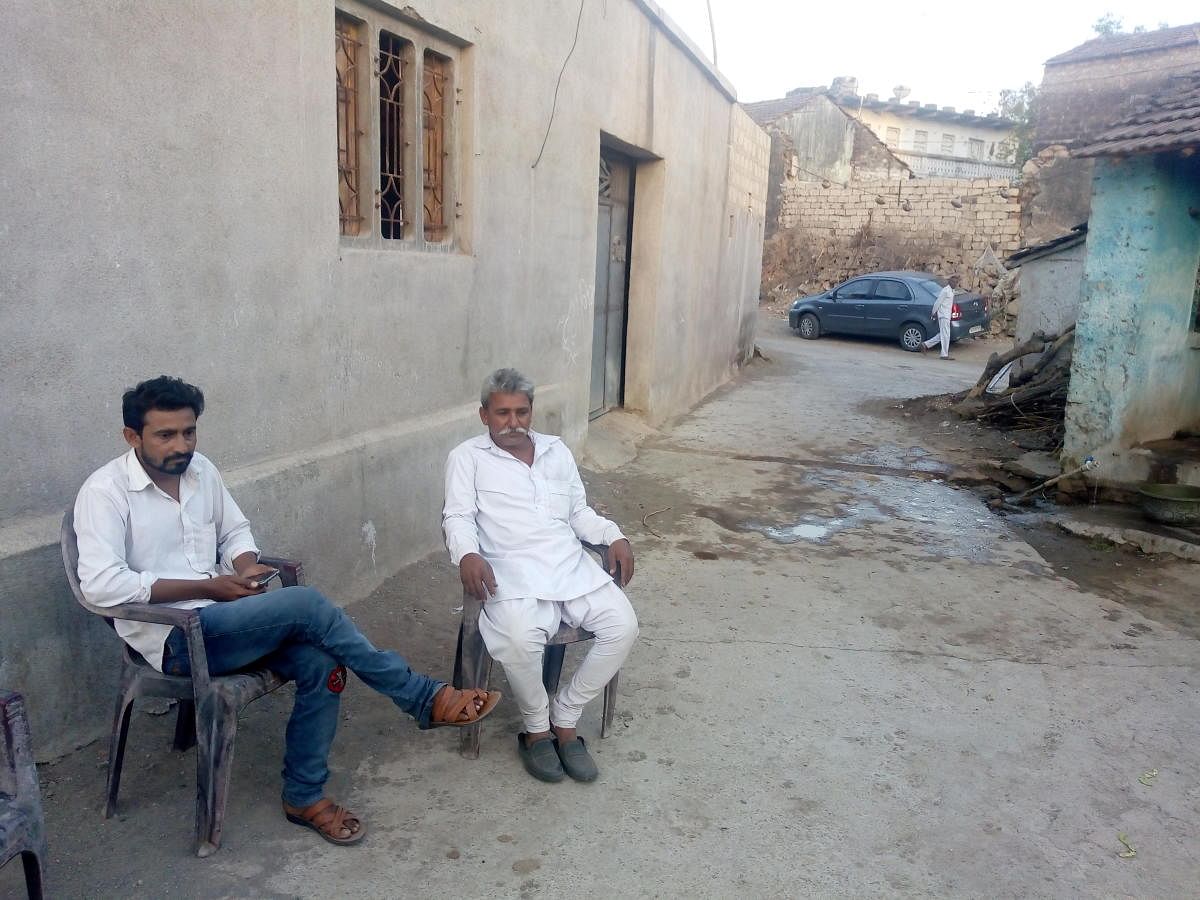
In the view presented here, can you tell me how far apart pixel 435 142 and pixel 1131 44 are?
26020mm

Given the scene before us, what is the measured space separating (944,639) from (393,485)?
2862 mm

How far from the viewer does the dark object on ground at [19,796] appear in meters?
2.09

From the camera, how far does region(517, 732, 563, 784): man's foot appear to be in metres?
3.13

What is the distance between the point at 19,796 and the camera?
213 centimetres

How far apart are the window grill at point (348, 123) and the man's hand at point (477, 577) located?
208 cm

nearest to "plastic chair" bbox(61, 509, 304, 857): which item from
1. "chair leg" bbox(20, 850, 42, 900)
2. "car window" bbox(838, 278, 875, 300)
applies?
"chair leg" bbox(20, 850, 42, 900)

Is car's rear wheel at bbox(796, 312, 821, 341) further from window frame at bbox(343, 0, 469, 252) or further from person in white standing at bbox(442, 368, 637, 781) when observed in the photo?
person in white standing at bbox(442, 368, 637, 781)

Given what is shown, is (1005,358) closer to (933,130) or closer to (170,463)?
(170,463)

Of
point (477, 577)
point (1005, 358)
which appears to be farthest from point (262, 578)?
point (1005, 358)

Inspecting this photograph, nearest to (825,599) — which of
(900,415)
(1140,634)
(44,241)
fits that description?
(1140,634)

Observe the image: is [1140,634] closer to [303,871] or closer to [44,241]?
[303,871]

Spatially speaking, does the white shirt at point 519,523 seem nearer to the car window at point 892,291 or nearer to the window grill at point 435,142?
the window grill at point 435,142

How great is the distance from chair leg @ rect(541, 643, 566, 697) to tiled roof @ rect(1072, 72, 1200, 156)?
5.60m

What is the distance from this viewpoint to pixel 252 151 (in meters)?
3.61
